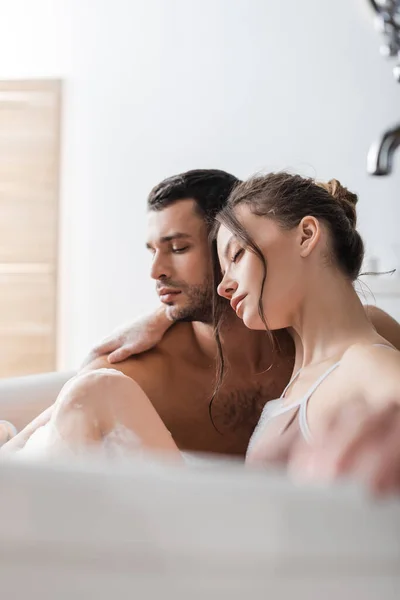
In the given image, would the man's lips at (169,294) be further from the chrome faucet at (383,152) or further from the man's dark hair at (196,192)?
the chrome faucet at (383,152)

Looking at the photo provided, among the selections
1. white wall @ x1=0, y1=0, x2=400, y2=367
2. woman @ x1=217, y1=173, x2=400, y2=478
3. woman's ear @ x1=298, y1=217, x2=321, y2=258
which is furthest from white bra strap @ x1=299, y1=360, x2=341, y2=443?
white wall @ x1=0, y1=0, x2=400, y2=367

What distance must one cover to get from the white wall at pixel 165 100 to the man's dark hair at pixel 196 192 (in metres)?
1.72

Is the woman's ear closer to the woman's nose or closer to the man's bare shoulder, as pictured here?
the woman's nose

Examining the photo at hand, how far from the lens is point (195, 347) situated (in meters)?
1.74

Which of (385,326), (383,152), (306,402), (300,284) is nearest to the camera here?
(383,152)

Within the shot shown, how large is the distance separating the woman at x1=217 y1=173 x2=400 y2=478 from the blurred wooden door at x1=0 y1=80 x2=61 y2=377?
2620 millimetres

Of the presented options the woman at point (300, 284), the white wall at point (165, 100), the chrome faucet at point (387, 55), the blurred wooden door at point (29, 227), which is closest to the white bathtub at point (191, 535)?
the chrome faucet at point (387, 55)

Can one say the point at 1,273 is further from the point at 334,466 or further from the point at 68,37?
the point at 334,466

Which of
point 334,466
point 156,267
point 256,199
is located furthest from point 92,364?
point 334,466

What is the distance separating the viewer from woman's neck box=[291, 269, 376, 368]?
3.76 feet

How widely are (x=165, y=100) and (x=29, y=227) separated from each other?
3.06ft

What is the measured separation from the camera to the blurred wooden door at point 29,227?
3840 millimetres

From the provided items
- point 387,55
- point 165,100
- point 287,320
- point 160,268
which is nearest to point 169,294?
point 160,268

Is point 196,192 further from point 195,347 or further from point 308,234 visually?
point 308,234
